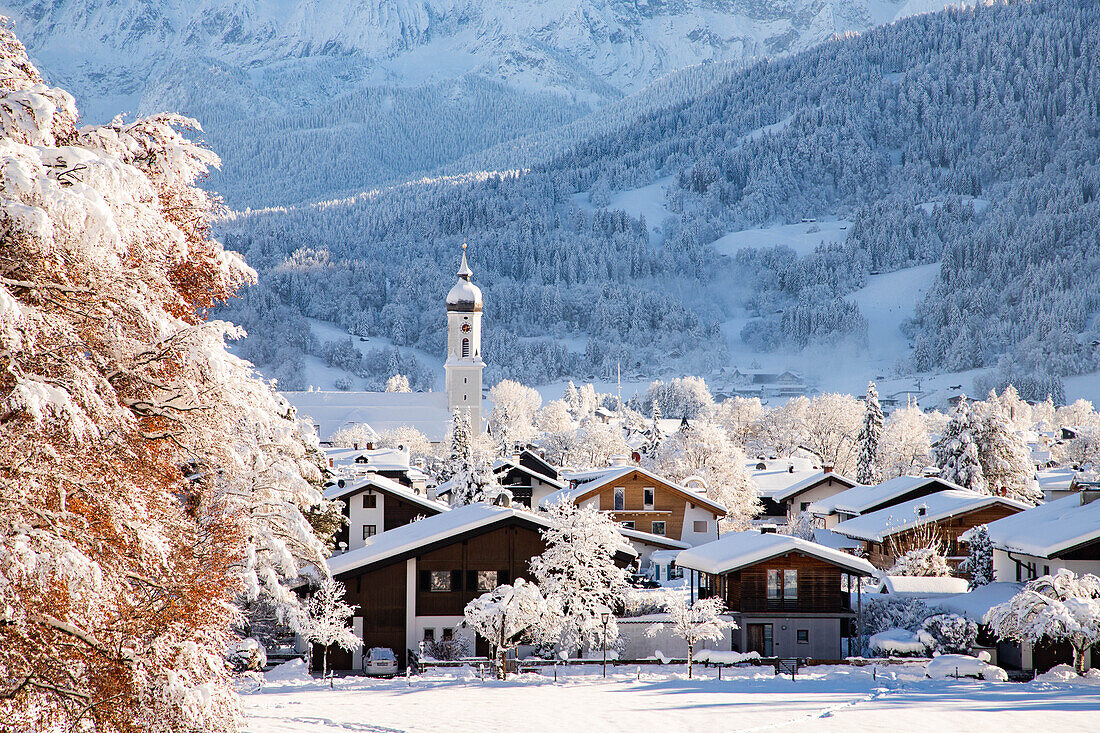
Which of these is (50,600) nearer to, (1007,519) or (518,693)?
(518,693)

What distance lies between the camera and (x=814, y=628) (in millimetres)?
41156

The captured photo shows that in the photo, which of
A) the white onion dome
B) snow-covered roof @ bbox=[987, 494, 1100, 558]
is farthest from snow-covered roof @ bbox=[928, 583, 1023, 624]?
the white onion dome

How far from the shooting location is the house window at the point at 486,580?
4019cm

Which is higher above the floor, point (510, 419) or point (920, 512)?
point (510, 419)

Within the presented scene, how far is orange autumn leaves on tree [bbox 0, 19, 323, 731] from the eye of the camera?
29.1ft

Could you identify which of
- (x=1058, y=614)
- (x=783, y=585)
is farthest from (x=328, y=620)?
(x=1058, y=614)

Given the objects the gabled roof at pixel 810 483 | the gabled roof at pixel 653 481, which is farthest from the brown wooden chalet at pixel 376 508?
the gabled roof at pixel 810 483

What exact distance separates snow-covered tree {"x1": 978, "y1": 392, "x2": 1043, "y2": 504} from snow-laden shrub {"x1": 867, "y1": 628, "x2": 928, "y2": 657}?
28.4 meters

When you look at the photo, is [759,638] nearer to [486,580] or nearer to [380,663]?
[486,580]

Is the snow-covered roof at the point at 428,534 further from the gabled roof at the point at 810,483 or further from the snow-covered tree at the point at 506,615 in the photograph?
the gabled roof at the point at 810,483

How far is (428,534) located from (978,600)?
65.4ft

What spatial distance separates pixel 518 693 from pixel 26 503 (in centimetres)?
2450

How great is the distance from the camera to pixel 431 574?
4003cm

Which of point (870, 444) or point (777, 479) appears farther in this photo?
point (870, 444)
